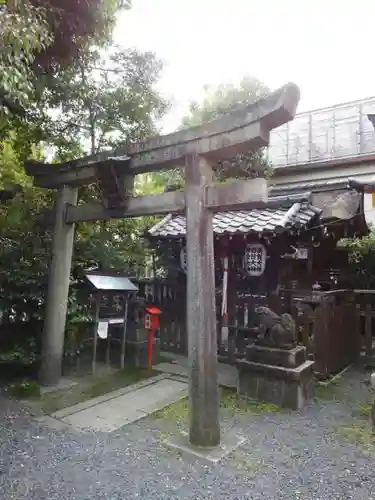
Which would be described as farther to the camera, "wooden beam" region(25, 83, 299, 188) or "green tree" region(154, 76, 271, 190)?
"green tree" region(154, 76, 271, 190)

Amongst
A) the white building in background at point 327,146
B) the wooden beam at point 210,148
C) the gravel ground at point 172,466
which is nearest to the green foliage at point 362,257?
the white building in background at point 327,146

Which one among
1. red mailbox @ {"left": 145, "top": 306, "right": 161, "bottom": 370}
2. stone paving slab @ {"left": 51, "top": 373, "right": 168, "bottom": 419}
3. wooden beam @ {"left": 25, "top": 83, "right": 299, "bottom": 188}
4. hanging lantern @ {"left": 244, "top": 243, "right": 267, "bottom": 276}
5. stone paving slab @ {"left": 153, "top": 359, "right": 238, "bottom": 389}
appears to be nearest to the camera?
wooden beam @ {"left": 25, "top": 83, "right": 299, "bottom": 188}

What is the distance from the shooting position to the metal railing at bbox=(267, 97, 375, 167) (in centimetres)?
1436

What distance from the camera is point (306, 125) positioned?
628 inches

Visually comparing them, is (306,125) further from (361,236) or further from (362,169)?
(361,236)

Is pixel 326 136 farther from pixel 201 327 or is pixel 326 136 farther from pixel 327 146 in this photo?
pixel 201 327

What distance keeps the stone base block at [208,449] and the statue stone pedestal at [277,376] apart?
1200 millimetres

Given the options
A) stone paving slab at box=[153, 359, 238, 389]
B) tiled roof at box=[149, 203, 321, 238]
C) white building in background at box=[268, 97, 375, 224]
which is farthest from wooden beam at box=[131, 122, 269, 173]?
white building in background at box=[268, 97, 375, 224]

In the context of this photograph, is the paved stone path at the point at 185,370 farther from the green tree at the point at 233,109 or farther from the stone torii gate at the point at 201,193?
the green tree at the point at 233,109

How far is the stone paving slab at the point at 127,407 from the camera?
4680mm

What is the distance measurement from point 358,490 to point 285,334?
7.44ft

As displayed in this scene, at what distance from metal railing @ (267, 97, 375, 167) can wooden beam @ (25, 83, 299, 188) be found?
11.2 metres

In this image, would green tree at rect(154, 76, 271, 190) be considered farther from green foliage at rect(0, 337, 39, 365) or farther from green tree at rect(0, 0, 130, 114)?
green foliage at rect(0, 337, 39, 365)

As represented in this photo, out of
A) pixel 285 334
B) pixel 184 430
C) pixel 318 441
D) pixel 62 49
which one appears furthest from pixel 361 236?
pixel 62 49
